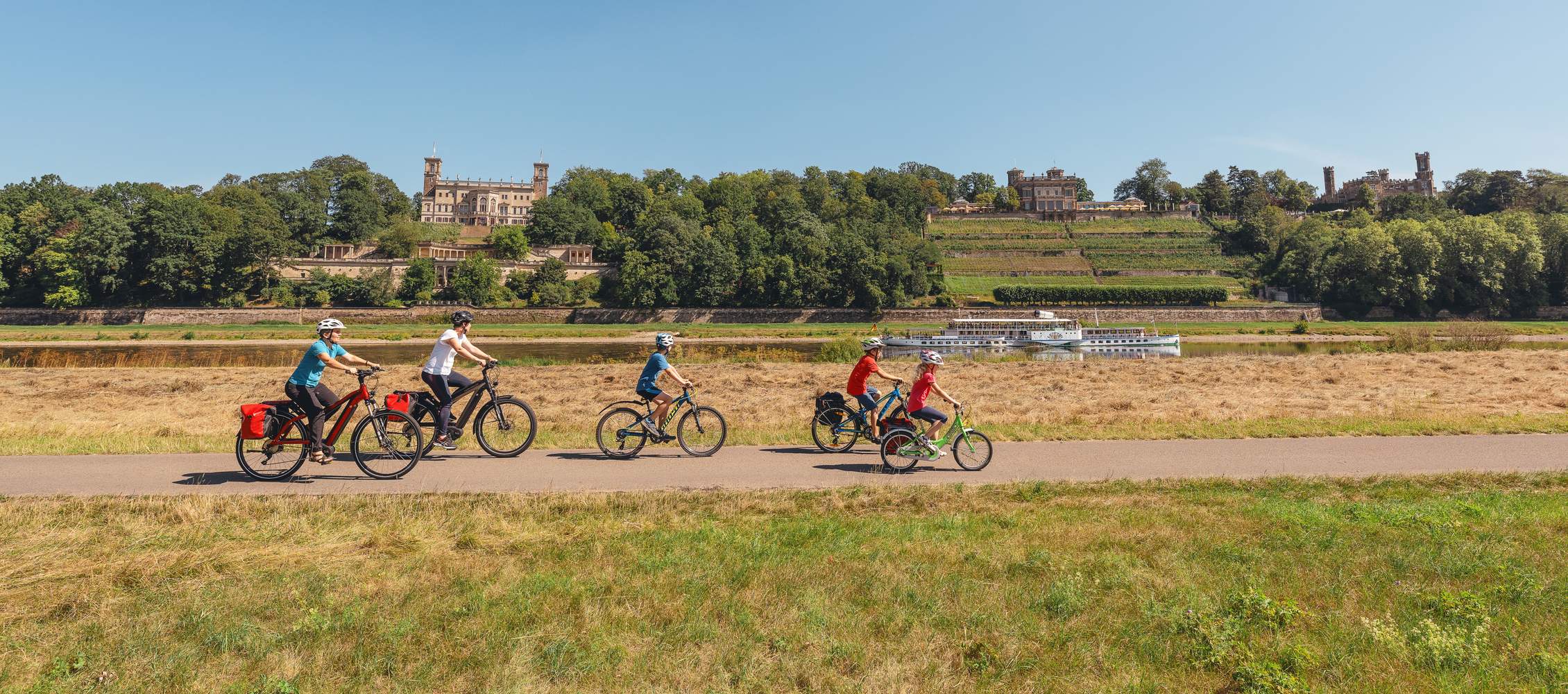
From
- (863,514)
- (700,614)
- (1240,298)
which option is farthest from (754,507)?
(1240,298)

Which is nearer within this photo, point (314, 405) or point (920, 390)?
point (314, 405)

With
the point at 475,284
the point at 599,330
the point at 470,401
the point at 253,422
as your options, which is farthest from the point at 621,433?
the point at 475,284

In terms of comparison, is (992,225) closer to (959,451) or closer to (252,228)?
(252,228)

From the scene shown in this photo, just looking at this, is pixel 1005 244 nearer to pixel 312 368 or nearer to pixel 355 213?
pixel 355 213

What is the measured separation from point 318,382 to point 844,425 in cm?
778

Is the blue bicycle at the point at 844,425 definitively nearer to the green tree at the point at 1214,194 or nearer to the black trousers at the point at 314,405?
the black trousers at the point at 314,405

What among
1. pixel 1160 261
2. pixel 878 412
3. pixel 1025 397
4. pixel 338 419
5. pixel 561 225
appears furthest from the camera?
pixel 561 225

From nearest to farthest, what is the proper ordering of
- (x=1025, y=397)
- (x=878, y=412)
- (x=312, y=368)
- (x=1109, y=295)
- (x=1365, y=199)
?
(x=312, y=368), (x=878, y=412), (x=1025, y=397), (x=1109, y=295), (x=1365, y=199)

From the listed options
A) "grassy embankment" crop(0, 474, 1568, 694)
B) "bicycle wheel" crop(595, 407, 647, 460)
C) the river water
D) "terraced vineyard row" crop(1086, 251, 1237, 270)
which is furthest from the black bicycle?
"terraced vineyard row" crop(1086, 251, 1237, 270)

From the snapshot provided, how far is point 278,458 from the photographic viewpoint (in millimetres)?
10938

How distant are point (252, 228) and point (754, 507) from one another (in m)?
102

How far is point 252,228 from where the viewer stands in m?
90.6

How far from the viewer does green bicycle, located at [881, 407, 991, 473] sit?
38.3 feet

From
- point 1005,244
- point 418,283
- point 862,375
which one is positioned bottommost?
point 862,375
